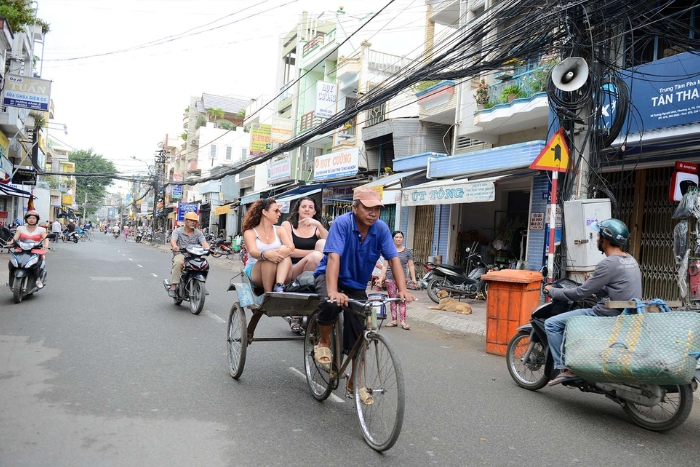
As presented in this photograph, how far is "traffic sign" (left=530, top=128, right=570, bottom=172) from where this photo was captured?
296 inches

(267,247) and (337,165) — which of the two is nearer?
(267,247)

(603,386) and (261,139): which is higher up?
(261,139)

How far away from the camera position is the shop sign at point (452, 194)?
12594 millimetres

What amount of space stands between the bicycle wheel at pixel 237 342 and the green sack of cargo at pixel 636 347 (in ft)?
9.47

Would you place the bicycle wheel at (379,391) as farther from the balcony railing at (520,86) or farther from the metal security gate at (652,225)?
the balcony railing at (520,86)

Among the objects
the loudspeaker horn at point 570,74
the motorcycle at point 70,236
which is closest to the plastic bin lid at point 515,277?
the loudspeaker horn at point 570,74

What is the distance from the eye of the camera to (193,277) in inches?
382

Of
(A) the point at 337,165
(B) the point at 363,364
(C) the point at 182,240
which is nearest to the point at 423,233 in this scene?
(A) the point at 337,165

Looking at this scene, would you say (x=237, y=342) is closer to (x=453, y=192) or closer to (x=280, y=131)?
(x=453, y=192)

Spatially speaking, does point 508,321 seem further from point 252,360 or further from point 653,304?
point 252,360

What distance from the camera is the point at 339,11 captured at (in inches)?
1070

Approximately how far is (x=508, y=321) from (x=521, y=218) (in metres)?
9.12

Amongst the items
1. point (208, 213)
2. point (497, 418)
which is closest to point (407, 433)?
point (497, 418)

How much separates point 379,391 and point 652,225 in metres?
9.31
